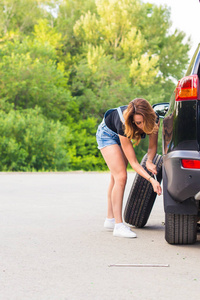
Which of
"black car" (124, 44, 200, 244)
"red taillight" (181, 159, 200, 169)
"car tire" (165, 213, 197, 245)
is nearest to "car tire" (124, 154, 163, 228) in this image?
"car tire" (165, 213, 197, 245)

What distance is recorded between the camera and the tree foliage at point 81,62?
113ft

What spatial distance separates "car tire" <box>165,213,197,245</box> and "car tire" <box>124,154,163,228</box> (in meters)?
0.98

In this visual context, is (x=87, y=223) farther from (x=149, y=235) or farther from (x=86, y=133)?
(x=86, y=133)

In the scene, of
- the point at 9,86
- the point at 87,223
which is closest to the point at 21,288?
the point at 87,223

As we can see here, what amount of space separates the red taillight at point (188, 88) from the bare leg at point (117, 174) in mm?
1648

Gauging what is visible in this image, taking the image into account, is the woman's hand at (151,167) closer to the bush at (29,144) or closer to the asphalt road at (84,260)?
the asphalt road at (84,260)

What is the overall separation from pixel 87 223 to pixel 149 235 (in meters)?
1.18

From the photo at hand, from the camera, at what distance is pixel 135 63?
131 ft

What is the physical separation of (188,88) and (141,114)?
0.91 meters

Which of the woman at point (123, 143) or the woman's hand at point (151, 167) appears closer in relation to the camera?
the woman at point (123, 143)

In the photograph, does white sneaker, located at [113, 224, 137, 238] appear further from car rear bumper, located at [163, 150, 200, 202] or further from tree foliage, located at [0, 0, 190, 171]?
tree foliage, located at [0, 0, 190, 171]

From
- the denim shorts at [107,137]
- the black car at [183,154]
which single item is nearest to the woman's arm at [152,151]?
the denim shorts at [107,137]

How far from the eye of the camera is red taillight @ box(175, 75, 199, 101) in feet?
14.1

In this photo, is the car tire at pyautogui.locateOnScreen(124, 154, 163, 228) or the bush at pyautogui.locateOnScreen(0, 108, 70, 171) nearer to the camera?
the car tire at pyautogui.locateOnScreen(124, 154, 163, 228)
